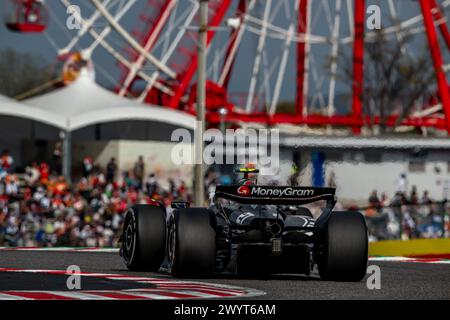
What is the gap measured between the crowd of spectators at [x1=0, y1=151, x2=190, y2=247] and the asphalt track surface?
31.0 feet

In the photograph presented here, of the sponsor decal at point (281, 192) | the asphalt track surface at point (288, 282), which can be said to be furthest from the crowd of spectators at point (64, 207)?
the sponsor decal at point (281, 192)

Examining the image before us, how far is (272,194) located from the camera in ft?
47.5

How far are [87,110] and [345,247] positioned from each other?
95.4ft

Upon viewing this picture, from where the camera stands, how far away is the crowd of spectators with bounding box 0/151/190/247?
2973 cm

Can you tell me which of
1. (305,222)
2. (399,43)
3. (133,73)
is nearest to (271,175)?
(305,222)

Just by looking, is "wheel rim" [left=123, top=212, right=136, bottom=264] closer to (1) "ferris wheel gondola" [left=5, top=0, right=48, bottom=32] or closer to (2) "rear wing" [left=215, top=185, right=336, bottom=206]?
(2) "rear wing" [left=215, top=185, right=336, bottom=206]

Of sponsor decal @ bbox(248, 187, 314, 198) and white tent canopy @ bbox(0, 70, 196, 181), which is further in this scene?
white tent canopy @ bbox(0, 70, 196, 181)

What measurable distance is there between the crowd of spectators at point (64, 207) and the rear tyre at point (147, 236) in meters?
11.5

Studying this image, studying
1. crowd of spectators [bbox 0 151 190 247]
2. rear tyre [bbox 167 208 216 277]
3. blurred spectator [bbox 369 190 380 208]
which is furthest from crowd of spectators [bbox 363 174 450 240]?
rear tyre [bbox 167 208 216 277]

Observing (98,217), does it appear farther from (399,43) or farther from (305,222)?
(399,43)

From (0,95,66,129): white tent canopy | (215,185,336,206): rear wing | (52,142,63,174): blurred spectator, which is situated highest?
(0,95,66,129): white tent canopy

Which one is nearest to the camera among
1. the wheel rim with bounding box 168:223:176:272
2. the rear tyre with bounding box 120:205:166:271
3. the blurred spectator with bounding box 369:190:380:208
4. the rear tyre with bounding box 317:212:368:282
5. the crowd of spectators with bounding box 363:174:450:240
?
the rear tyre with bounding box 317:212:368:282

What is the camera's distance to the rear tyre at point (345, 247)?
46.6ft

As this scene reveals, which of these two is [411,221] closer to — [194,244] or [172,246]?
[172,246]
